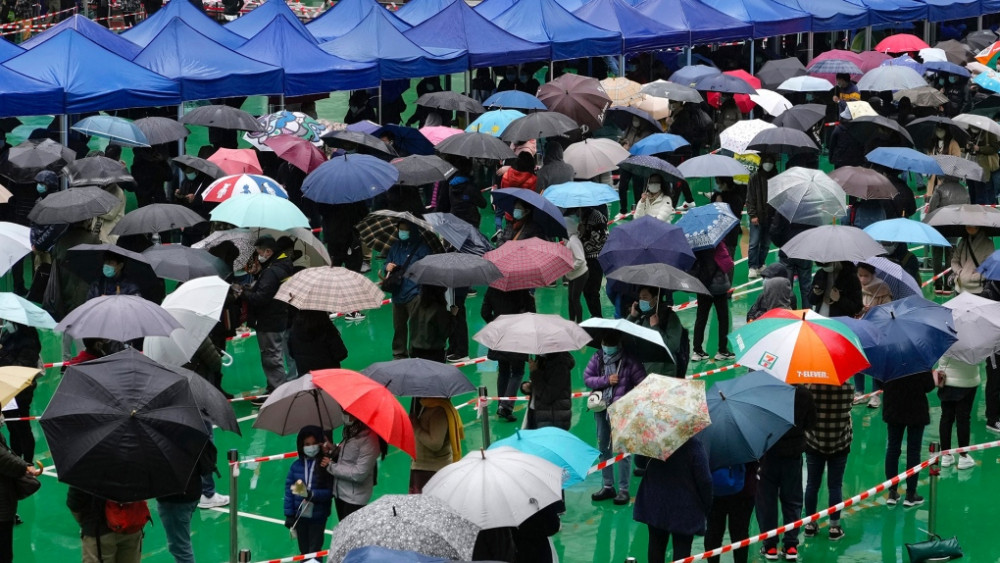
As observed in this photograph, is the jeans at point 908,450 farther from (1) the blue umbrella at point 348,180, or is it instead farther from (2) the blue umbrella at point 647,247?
(1) the blue umbrella at point 348,180

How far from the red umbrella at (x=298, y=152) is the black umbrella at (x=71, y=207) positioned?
3.14m

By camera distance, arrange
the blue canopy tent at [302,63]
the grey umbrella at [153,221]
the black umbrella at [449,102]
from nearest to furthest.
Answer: the grey umbrella at [153,221]
the black umbrella at [449,102]
the blue canopy tent at [302,63]

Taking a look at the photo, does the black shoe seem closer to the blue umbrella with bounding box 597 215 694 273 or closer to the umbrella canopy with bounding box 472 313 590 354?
the umbrella canopy with bounding box 472 313 590 354

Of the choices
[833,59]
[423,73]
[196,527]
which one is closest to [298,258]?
[196,527]

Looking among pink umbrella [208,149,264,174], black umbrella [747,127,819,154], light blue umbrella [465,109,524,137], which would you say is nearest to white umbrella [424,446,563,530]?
pink umbrella [208,149,264,174]

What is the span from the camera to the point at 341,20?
23.0 m

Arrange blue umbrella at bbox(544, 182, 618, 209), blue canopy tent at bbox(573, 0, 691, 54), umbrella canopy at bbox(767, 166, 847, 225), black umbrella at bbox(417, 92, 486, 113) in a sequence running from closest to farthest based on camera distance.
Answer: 1. blue umbrella at bbox(544, 182, 618, 209)
2. umbrella canopy at bbox(767, 166, 847, 225)
3. black umbrella at bbox(417, 92, 486, 113)
4. blue canopy tent at bbox(573, 0, 691, 54)

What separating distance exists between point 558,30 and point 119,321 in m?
14.7

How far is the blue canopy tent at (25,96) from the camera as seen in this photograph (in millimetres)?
16938

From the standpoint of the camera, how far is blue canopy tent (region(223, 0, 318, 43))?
69.6ft

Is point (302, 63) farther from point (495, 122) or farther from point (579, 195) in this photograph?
point (579, 195)

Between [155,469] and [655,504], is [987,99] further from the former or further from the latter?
[155,469]

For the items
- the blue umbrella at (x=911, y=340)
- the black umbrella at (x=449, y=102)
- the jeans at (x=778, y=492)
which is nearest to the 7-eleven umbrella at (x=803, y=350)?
the blue umbrella at (x=911, y=340)

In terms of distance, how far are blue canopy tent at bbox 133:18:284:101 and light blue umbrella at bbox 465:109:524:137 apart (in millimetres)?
3183
